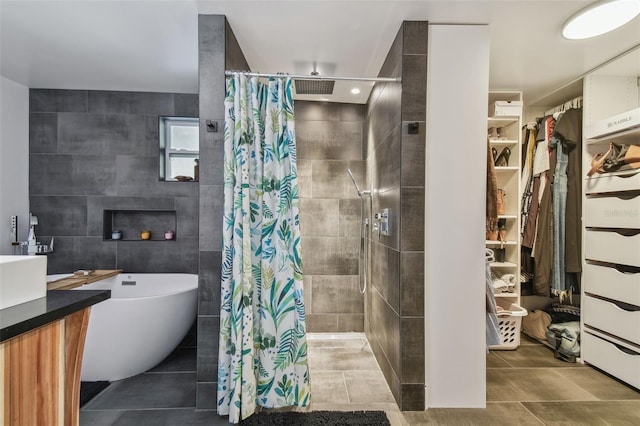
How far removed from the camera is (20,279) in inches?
35.1

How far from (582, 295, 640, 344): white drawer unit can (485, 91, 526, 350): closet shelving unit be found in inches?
17.9

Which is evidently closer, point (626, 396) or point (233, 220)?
point (233, 220)

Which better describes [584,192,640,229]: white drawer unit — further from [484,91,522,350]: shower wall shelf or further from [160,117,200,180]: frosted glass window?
[160,117,200,180]: frosted glass window

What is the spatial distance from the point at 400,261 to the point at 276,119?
1.20 meters

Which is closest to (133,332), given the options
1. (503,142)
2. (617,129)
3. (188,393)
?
(188,393)

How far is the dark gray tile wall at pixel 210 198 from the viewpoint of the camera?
1791 mm

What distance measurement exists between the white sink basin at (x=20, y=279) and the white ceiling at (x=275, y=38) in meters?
1.59

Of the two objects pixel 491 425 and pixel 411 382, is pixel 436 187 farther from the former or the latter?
pixel 491 425

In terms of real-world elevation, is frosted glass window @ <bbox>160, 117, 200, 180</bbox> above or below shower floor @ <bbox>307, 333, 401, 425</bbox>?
above

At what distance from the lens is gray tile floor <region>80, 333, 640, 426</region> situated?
5.73 ft

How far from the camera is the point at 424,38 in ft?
5.95

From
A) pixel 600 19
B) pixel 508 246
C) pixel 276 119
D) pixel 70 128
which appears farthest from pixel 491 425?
pixel 70 128

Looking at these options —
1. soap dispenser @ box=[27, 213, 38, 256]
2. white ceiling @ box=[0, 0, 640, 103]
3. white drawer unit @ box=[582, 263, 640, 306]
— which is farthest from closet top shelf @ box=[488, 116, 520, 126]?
soap dispenser @ box=[27, 213, 38, 256]

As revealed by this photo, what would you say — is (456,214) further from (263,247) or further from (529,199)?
(529,199)
